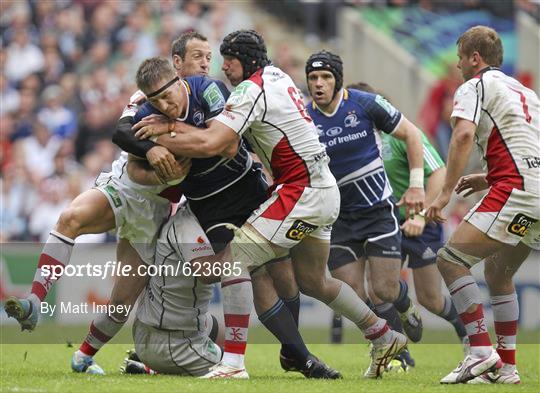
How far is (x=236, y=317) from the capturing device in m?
7.87

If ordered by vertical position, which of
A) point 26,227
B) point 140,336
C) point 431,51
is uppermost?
point 431,51

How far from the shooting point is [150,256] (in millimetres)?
8633

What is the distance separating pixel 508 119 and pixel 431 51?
12204mm

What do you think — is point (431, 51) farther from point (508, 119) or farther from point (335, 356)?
point (508, 119)

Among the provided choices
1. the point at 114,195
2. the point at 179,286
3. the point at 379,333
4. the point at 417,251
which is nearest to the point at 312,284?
the point at 379,333

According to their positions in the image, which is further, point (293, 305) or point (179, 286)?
point (293, 305)

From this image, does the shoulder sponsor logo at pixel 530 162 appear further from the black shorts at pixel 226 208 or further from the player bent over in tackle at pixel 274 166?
the black shorts at pixel 226 208

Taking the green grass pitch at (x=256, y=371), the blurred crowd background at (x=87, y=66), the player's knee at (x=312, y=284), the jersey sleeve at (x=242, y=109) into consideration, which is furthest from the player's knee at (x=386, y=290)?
the blurred crowd background at (x=87, y=66)

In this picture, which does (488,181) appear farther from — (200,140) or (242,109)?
(200,140)

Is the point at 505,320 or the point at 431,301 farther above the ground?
the point at 505,320

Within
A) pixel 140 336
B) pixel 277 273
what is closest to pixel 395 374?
pixel 277 273

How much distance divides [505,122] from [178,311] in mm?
2693

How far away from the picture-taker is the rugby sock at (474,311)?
799 centimetres

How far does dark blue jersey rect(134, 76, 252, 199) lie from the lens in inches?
316
